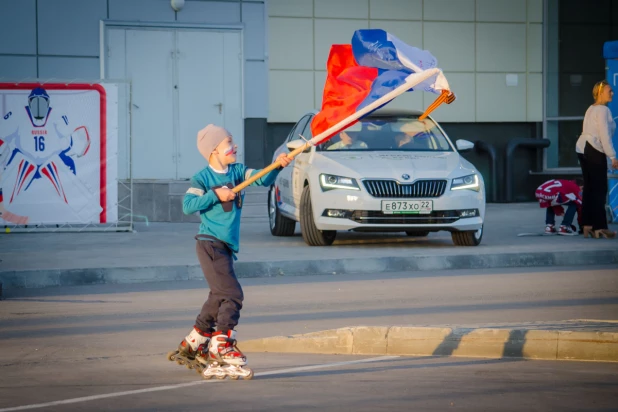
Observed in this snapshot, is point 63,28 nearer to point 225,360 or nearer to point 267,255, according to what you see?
point 267,255

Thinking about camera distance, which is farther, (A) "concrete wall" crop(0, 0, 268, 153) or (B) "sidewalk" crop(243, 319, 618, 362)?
(A) "concrete wall" crop(0, 0, 268, 153)

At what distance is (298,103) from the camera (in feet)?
79.9

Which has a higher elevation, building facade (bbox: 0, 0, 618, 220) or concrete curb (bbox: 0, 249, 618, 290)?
building facade (bbox: 0, 0, 618, 220)

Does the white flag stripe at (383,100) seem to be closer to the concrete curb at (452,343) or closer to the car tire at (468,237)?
the concrete curb at (452,343)

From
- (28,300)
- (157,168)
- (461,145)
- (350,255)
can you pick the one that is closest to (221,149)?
(28,300)

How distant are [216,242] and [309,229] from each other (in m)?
7.97

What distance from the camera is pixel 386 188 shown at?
14391 millimetres

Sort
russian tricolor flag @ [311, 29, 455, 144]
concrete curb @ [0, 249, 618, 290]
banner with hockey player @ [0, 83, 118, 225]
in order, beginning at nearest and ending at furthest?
russian tricolor flag @ [311, 29, 455, 144]
concrete curb @ [0, 249, 618, 290]
banner with hockey player @ [0, 83, 118, 225]

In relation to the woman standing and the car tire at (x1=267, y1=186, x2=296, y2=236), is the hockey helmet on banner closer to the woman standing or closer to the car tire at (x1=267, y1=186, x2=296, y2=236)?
the car tire at (x1=267, y1=186, x2=296, y2=236)

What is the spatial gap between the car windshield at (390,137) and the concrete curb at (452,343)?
7.43 metres

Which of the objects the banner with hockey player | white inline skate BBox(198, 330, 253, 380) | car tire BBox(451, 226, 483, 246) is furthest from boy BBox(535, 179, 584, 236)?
white inline skate BBox(198, 330, 253, 380)

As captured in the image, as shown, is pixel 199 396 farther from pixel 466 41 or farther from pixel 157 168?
pixel 466 41

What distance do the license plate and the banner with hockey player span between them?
4.82 metres

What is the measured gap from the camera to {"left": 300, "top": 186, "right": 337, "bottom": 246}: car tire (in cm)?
1502
